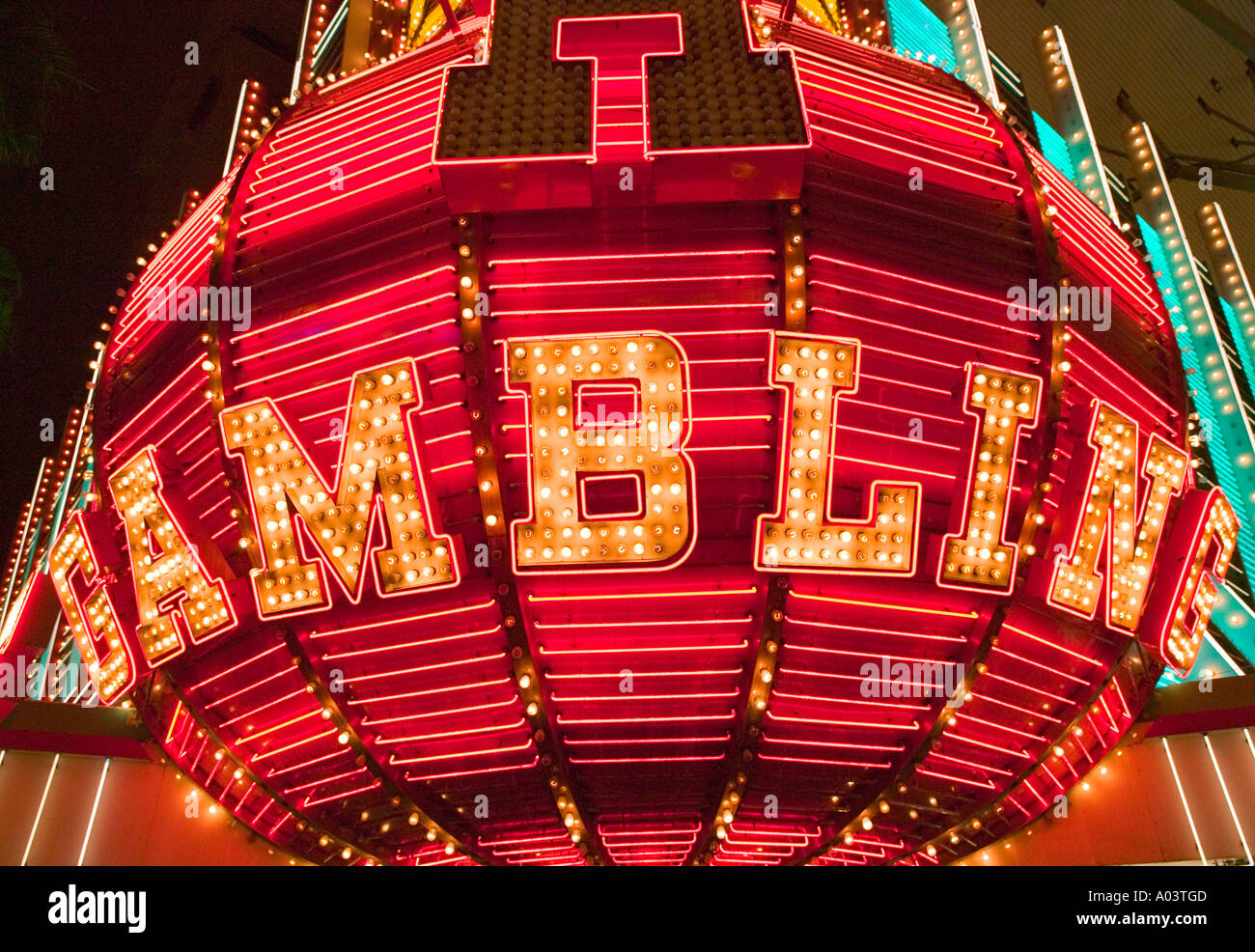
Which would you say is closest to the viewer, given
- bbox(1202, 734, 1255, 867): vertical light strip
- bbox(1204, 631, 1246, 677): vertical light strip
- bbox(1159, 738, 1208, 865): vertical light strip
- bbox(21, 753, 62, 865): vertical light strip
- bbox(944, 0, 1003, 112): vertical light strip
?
bbox(1202, 734, 1255, 867): vertical light strip

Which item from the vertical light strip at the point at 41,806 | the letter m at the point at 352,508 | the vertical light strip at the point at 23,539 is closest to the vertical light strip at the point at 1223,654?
the letter m at the point at 352,508

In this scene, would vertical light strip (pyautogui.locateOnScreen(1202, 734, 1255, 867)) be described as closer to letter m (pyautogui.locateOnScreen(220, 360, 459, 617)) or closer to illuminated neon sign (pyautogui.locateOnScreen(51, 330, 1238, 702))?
illuminated neon sign (pyautogui.locateOnScreen(51, 330, 1238, 702))

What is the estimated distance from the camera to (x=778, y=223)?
739 centimetres

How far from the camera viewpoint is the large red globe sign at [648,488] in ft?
22.7

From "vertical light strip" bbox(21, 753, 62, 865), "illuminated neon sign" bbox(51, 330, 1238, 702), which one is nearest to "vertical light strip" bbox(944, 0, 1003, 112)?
"illuminated neon sign" bbox(51, 330, 1238, 702)

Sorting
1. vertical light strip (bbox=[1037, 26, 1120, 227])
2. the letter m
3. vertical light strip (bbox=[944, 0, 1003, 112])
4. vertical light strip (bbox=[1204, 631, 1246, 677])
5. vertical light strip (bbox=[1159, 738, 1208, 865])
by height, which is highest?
vertical light strip (bbox=[944, 0, 1003, 112])

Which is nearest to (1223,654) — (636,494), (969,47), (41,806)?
(636,494)

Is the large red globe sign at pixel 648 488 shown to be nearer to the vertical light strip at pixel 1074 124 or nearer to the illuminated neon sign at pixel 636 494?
the illuminated neon sign at pixel 636 494

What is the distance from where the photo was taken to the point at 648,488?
6656 mm

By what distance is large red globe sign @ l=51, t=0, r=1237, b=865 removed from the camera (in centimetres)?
692
